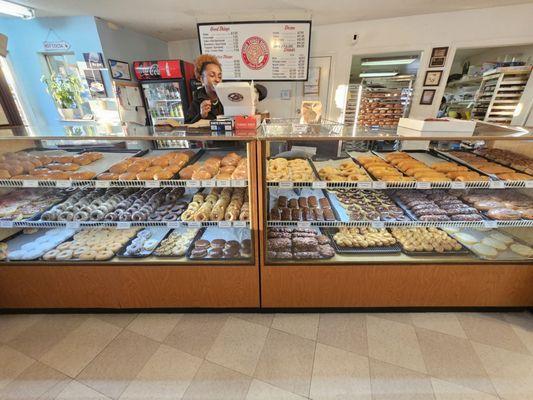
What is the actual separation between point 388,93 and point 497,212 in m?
4.94

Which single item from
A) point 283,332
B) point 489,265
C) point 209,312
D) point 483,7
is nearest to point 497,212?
point 489,265

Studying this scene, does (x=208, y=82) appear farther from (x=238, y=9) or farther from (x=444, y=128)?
(x=238, y=9)

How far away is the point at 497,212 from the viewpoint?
5.66ft

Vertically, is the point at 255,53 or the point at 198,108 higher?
the point at 255,53

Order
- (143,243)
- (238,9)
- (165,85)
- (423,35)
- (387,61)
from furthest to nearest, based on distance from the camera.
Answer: (387,61), (165,85), (423,35), (238,9), (143,243)

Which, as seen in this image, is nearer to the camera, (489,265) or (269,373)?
(269,373)

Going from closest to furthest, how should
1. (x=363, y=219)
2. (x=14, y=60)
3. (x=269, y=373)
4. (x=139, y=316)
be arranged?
(x=269, y=373)
(x=363, y=219)
(x=139, y=316)
(x=14, y=60)

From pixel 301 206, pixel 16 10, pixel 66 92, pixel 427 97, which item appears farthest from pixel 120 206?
pixel 427 97

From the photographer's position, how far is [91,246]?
6.27 ft

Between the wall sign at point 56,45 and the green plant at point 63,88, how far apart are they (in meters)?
0.44

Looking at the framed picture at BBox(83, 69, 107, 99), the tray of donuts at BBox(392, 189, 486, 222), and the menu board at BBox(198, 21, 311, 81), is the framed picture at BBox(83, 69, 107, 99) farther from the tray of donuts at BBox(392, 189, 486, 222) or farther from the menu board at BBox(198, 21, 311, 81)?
the tray of donuts at BBox(392, 189, 486, 222)

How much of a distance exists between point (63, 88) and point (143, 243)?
4.47 meters

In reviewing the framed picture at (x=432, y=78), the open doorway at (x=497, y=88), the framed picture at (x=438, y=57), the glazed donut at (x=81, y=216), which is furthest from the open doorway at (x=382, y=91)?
the glazed donut at (x=81, y=216)

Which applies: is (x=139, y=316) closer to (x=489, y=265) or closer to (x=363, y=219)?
(x=363, y=219)
